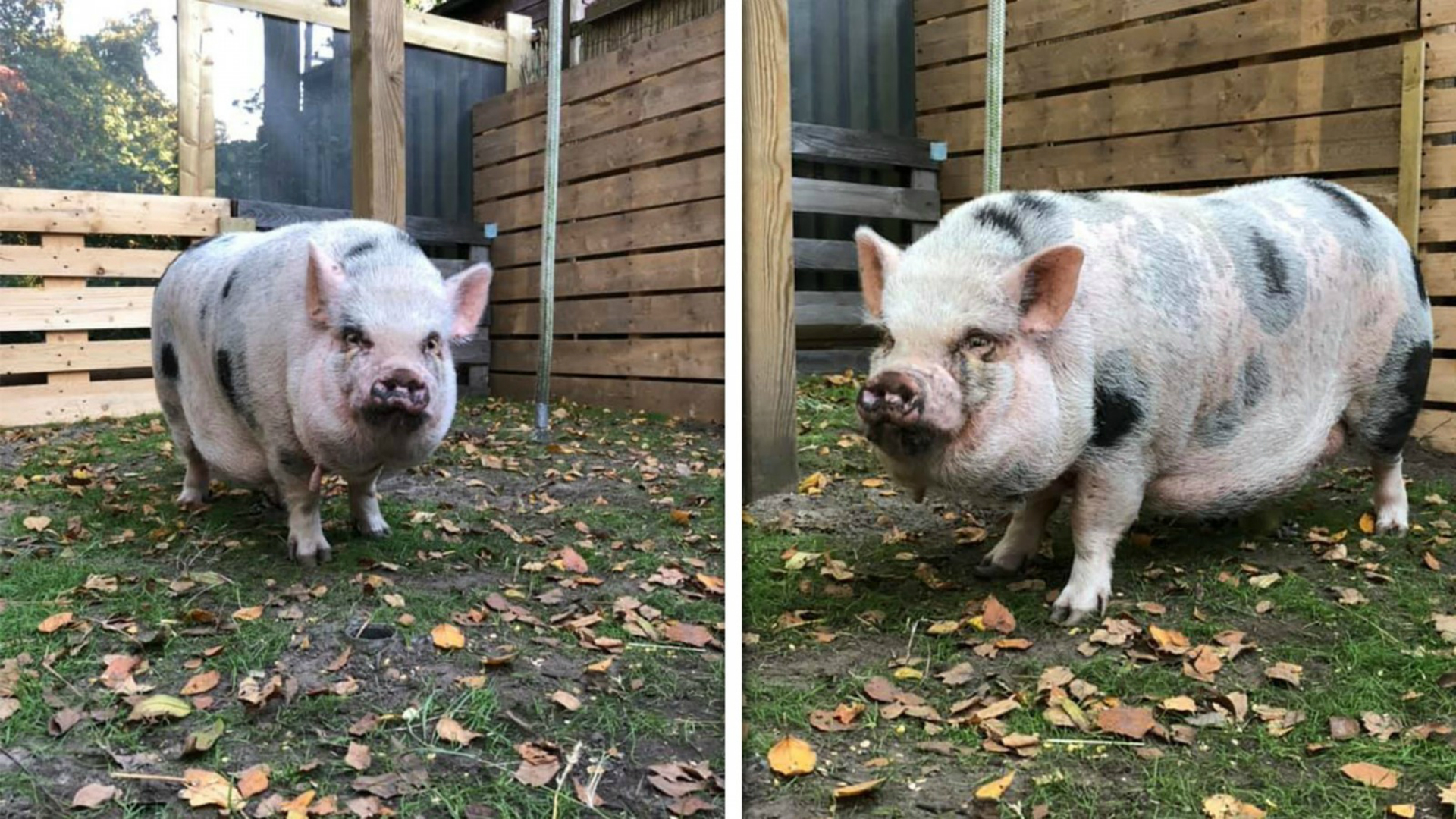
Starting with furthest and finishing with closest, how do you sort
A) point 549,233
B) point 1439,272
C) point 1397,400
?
point 549,233 < point 1397,400 < point 1439,272

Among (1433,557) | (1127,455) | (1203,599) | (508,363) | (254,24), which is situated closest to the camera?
(1433,557)

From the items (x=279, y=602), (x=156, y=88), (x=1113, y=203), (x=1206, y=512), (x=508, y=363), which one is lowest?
(x=279, y=602)

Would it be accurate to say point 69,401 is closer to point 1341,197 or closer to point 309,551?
point 309,551

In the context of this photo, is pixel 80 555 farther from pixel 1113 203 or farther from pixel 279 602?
pixel 1113 203

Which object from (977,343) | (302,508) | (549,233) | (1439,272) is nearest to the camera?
(1439,272)

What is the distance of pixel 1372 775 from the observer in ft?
3.97

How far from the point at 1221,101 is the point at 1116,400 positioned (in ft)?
1.57

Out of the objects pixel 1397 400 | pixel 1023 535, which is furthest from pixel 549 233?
pixel 1397 400

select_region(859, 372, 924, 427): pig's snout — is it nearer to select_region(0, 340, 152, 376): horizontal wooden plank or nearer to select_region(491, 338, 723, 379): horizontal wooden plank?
select_region(491, 338, 723, 379): horizontal wooden plank

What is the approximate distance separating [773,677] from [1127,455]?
2.14ft

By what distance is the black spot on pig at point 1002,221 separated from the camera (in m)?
1.61

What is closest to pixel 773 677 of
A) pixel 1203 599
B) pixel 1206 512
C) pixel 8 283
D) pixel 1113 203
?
pixel 1203 599

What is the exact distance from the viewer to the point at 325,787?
1.37 meters

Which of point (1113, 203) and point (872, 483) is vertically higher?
point (1113, 203)
